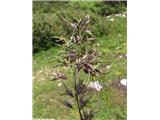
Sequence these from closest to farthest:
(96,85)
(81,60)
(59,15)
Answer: (81,60), (96,85), (59,15)

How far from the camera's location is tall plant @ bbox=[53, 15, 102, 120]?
590 centimetres

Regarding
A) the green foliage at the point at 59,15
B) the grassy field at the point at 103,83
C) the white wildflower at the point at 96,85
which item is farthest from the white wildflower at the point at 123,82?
the green foliage at the point at 59,15

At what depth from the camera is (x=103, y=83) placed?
6.14 meters

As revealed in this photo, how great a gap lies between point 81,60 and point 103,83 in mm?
380

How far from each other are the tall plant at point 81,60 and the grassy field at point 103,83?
86 millimetres

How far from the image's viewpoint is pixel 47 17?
643 centimetres

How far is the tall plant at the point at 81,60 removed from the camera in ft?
19.4

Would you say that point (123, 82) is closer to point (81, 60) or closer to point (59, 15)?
point (81, 60)

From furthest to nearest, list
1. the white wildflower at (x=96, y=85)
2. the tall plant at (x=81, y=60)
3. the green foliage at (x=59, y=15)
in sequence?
the green foliage at (x=59, y=15)
the white wildflower at (x=96, y=85)
the tall plant at (x=81, y=60)

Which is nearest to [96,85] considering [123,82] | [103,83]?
[103,83]

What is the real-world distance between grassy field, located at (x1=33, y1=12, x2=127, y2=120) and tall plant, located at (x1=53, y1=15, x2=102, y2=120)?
0.28 feet

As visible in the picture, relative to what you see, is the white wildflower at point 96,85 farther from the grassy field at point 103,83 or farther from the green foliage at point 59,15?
the green foliage at point 59,15
